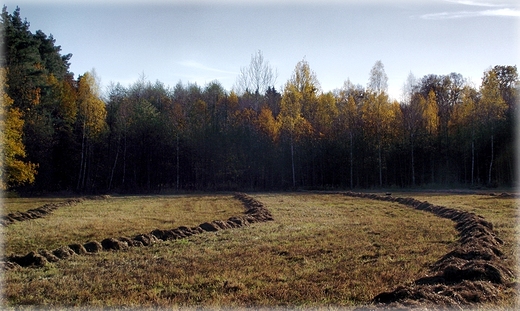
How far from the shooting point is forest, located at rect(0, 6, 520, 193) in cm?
4444

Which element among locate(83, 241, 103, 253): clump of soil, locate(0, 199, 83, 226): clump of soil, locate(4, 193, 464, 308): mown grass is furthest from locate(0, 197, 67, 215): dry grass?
locate(4, 193, 464, 308): mown grass

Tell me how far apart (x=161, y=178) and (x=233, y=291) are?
44471mm

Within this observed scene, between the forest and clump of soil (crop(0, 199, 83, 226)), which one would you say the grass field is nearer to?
clump of soil (crop(0, 199, 83, 226))

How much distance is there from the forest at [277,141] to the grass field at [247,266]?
1183 inches

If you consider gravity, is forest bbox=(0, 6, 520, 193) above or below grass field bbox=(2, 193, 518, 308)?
above

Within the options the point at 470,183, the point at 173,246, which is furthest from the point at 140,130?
the point at 173,246

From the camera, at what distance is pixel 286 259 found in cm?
1033

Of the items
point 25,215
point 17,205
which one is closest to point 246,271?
point 25,215

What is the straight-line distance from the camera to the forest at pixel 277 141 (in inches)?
1750

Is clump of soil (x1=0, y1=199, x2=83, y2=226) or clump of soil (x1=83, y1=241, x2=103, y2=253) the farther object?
clump of soil (x1=0, y1=199, x2=83, y2=226)

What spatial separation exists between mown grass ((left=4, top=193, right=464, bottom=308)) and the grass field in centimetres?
2

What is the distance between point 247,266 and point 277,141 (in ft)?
133

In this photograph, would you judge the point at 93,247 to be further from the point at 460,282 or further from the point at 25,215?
the point at 25,215

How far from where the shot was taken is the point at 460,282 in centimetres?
729
